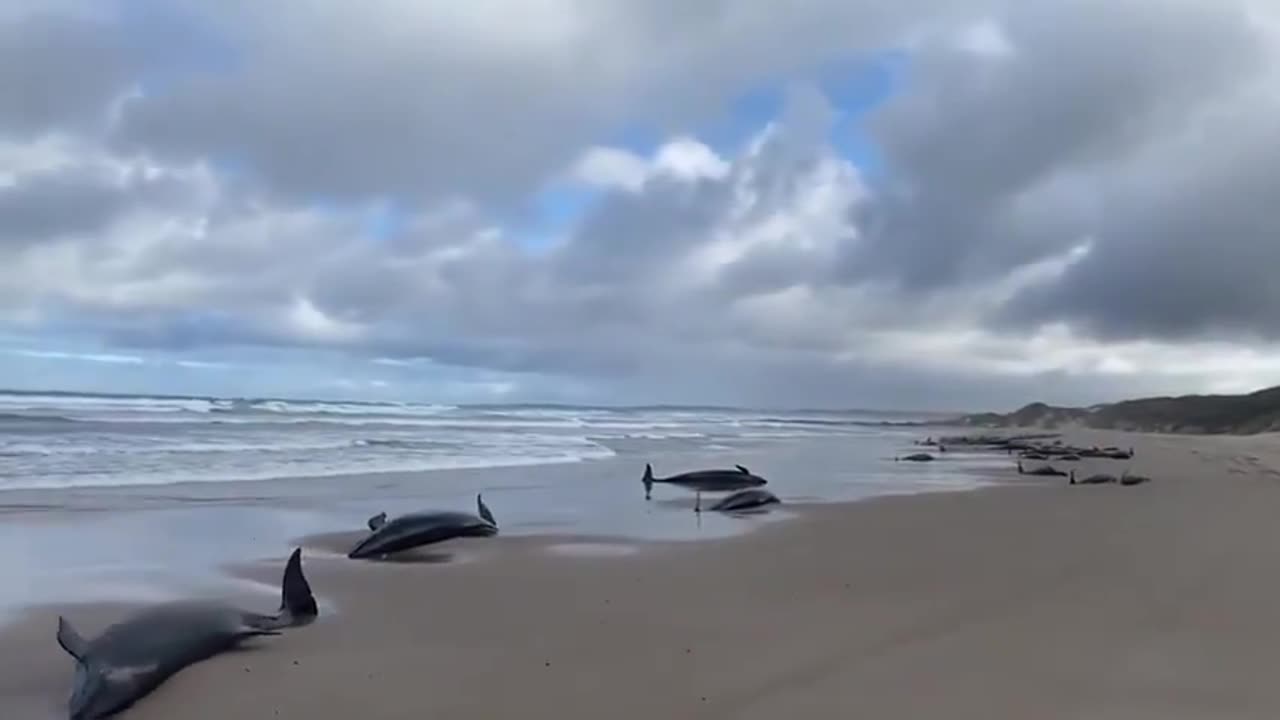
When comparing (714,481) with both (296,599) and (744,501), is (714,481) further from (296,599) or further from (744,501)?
(296,599)

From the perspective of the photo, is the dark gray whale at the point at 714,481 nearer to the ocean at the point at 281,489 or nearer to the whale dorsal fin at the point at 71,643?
the ocean at the point at 281,489

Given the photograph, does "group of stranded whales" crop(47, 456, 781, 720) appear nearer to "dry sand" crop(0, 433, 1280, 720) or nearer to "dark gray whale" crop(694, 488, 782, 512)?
"dry sand" crop(0, 433, 1280, 720)

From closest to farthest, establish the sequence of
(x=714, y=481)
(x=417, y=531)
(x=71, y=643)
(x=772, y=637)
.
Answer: (x=71, y=643), (x=772, y=637), (x=417, y=531), (x=714, y=481)

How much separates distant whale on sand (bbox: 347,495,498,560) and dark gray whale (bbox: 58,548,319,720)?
261 cm

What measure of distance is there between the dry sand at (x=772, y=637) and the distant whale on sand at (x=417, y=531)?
0.88 feet

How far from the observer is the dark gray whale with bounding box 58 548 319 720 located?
4.22m

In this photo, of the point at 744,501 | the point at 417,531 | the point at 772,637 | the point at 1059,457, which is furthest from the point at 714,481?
the point at 1059,457

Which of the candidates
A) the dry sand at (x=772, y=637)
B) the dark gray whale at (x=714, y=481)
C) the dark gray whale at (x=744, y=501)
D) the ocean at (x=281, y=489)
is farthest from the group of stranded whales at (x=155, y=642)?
the dark gray whale at (x=714, y=481)

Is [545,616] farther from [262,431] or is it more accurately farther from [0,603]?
[262,431]

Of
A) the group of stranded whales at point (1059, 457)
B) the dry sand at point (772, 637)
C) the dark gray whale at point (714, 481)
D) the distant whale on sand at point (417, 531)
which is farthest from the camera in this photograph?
the group of stranded whales at point (1059, 457)

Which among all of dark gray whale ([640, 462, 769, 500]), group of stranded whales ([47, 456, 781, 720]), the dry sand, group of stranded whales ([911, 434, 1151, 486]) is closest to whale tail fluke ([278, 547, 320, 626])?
group of stranded whales ([47, 456, 781, 720])

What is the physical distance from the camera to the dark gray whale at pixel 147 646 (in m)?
4.22

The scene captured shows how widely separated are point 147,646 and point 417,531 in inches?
162

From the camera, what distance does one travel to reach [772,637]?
5297 millimetres
